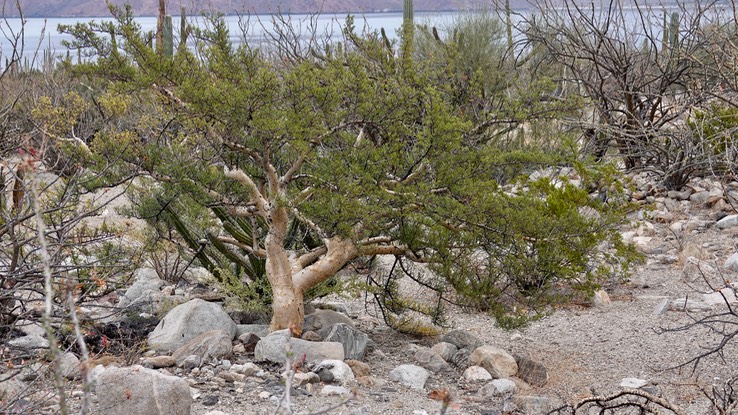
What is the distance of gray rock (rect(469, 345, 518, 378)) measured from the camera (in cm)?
553

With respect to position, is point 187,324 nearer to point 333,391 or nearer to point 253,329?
point 253,329

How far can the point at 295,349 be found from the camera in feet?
17.1

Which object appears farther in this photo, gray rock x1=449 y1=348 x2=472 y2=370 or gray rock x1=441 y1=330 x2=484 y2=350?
gray rock x1=441 y1=330 x2=484 y2=350

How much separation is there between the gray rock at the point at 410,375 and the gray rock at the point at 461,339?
73 cm

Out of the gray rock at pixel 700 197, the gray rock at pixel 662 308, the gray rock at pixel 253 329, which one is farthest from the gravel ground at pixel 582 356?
the gray rock at pixel 700 197

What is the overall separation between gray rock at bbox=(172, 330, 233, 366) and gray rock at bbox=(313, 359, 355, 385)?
57 cm

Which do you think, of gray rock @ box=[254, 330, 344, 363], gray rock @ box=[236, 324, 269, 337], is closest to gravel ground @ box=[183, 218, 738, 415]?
gray rock @ box=[254, 330, 344, 363]

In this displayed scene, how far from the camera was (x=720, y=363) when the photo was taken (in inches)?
220

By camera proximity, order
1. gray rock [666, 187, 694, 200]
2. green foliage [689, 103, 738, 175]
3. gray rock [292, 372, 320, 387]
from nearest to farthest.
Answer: gray rock [292, 372, 320, 387] → green foliage [689, 103, 738, 175] → gray rock [666, 187, 694, 200]

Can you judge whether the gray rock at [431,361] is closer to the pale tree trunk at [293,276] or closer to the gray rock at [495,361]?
the gray rock at [495,361]

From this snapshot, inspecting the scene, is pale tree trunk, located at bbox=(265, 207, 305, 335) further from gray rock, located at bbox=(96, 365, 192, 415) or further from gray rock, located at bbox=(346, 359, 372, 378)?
gray rock, located at bbox=(96, 365, 192, 415)

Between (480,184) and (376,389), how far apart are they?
126cm

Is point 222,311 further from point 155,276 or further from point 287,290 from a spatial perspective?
point 155,276

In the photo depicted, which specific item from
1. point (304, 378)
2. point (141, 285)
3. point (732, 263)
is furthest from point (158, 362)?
point (732, 263)
